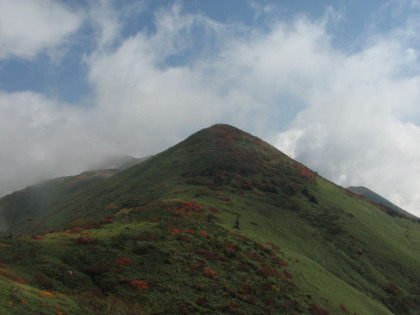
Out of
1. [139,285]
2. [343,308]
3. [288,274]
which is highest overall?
[288,274]

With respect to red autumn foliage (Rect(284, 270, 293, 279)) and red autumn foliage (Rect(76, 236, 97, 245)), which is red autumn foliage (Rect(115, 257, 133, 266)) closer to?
red autumn foliage (Rect(76, 236, 97, 245))

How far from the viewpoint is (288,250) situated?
50.7 meters

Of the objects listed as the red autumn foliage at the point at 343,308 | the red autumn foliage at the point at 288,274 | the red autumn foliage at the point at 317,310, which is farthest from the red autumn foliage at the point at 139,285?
the red autumn foliage at the point at 343,308

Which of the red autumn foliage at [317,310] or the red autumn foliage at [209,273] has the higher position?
the red autumn foliage at [209,273]

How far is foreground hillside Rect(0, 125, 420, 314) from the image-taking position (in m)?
26.1

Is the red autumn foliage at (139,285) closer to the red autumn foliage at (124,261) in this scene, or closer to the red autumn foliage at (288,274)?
the red autumn foliage at (124,261)

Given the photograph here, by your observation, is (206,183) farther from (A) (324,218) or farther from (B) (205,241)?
(B) (205,241)

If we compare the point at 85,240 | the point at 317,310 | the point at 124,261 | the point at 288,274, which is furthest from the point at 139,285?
the point at 288,274

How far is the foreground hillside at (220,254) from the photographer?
26078 mm

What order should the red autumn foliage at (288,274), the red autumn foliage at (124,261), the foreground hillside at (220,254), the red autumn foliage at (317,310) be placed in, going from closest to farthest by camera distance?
the foreground hillside at (220,254) < the red autumn foliage at (124,261) < the red autumn foliage at (317,310) < the red autumn foliage at (288,274)

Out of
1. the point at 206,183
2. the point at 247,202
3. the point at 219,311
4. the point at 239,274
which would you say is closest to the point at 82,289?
the point at 219,311

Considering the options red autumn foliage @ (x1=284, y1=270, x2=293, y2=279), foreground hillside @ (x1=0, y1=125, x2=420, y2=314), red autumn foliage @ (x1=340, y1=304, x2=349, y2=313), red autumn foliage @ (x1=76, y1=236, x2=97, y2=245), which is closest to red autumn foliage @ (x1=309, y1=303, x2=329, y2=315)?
foreground hillside @ (x1=0, y1=125, x2=420, y2=314)

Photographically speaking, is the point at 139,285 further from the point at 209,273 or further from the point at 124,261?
the point at 209,273

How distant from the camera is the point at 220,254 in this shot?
125ft
